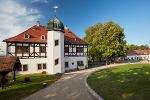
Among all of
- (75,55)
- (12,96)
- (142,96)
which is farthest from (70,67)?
(142,96)

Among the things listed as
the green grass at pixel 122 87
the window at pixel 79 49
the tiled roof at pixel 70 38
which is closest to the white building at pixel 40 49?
the tiled roof at pixel 70 38

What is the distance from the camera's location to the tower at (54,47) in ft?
47.3

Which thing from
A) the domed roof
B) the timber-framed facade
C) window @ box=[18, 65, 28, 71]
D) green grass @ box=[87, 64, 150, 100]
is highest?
the domed roof

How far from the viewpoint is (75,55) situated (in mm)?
18875

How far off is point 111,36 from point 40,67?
73.2 ft

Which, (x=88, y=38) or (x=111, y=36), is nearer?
(x=111, y=36)

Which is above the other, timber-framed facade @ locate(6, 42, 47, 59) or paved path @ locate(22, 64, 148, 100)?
timber-framed facade @ locate(6, 42, 47, 59)

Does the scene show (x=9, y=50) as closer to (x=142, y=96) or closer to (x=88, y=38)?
(x=142, y=96)

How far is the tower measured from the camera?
47.3 feet

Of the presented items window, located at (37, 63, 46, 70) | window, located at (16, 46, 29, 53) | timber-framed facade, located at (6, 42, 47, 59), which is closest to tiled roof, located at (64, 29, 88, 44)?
timber-framed facade, located at (6, 42, 47, 59)

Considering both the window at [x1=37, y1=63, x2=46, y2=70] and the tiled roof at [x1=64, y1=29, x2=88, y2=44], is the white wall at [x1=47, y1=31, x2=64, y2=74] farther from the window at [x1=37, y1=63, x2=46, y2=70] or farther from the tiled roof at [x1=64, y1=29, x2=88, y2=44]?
the tiled roof at [x1=64, y1=29, x2=88, y2=44]

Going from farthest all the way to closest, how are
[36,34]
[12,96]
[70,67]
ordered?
[70,67] → [36,34] → [12,96]

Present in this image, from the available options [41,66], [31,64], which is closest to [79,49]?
[41,66]

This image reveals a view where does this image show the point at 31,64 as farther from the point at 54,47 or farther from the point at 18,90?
the point at 18,90
